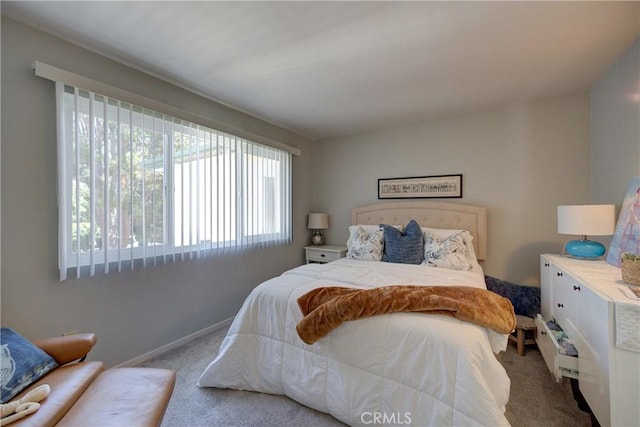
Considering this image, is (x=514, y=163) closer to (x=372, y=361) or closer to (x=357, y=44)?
(x=357, y=44)

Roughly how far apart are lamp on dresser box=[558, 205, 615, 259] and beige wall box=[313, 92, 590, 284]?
69cm

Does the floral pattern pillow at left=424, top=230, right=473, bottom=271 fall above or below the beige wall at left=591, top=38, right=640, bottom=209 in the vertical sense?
below

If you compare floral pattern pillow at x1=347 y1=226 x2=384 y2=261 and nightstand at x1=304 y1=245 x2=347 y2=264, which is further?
nightstand at x1=304 y1=245 x2=347 y2=264

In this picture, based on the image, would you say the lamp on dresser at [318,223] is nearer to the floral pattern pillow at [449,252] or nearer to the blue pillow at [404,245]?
the blue pillow at [404,245]

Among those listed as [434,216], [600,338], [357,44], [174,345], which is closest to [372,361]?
[600,338]

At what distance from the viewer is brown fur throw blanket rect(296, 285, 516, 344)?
144cm

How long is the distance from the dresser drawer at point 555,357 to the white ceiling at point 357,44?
2.08m

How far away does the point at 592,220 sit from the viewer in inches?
80.6

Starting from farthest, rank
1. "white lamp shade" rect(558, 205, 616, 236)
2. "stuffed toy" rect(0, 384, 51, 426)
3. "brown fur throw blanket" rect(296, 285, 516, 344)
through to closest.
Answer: "white lamp shade" rect(558, 205, 616, 236), "brown fur throw blanket" rect(296, 285, 516, 344), "stuffed toy" rect(0, 384, 51, 426)

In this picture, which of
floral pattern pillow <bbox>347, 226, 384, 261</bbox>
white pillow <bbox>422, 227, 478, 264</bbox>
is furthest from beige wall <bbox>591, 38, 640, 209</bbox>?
floral pattern pillow <bbox>347, 226, 384, 261</bbox>

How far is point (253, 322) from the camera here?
1920mm

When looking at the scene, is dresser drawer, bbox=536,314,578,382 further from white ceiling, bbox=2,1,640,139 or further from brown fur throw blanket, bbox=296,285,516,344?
white ceiling, bbox=2,1,640,139

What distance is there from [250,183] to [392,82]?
1.87 meters

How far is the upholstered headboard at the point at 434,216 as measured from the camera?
3.13 metres
